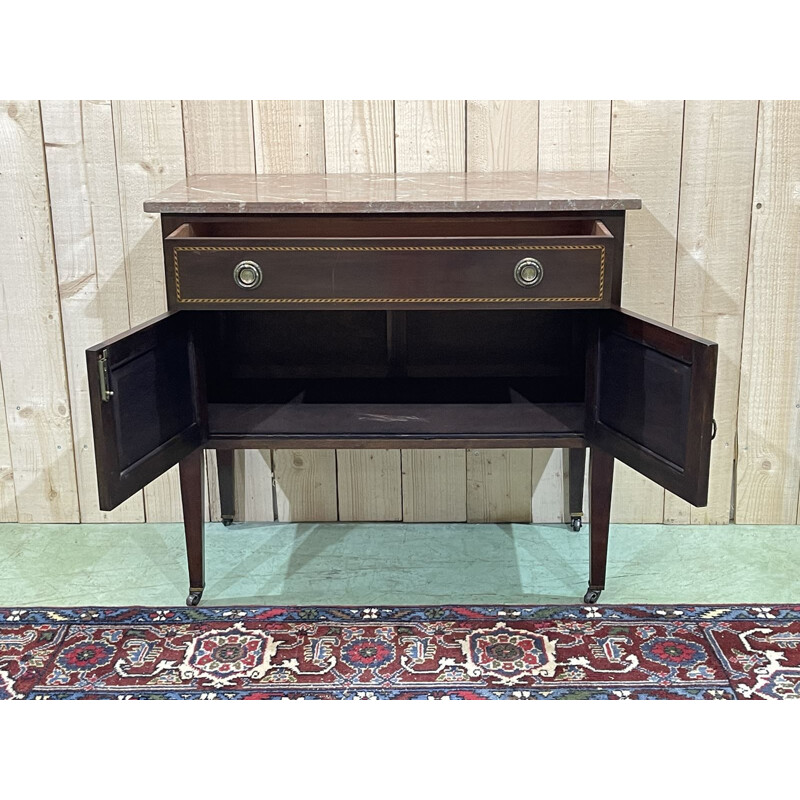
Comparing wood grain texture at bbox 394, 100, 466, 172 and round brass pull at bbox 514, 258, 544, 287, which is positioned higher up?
wood grain texture at bbox 394, 100, 466, 172

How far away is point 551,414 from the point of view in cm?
240

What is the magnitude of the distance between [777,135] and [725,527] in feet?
3.30

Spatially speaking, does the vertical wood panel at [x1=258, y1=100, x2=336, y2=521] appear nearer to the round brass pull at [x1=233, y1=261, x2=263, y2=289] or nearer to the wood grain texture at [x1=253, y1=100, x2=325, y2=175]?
the wood grain texture at [x1=253, y1=100, x2=325, y2=175]

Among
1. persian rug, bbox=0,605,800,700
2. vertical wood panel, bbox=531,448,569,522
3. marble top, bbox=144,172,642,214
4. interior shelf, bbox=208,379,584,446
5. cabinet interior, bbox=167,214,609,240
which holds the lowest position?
persian rug, bbox=0,605,800,700

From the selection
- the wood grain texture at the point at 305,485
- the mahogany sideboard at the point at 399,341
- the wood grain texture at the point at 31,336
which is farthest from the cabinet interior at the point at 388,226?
the wood grain texture at the point at 305,485

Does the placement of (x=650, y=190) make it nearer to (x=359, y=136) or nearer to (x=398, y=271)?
(x=359, y=136)

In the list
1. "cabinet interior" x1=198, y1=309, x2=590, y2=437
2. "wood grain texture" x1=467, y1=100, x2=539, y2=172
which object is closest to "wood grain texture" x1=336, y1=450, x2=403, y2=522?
"cabinet interior" x1=198, y1=309, x2=590, y2=437

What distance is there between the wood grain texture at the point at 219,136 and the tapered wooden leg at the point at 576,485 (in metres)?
1.09

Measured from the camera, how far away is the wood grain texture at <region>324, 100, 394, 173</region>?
2.57 metres

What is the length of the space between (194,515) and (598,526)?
35.5 inches

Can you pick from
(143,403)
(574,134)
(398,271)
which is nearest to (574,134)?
(574,134)

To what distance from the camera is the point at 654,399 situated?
209 cm

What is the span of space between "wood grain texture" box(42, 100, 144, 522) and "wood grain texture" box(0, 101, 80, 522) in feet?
0.09

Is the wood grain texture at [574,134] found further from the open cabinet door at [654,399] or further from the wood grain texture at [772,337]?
the open cabinet door at [654,399]
